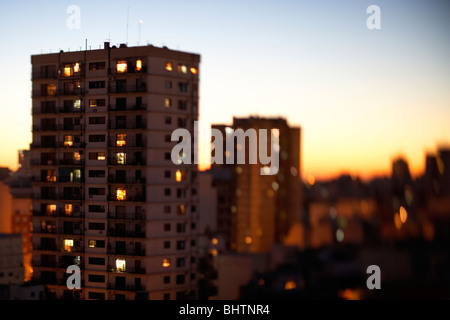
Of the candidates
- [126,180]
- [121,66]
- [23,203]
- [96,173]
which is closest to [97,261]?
[126,180]

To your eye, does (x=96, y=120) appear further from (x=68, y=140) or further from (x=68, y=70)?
(x=68, y=70)

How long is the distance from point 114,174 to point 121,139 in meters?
2.03

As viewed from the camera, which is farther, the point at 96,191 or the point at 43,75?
the point at 43,75

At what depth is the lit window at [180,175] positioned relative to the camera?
1503 inches

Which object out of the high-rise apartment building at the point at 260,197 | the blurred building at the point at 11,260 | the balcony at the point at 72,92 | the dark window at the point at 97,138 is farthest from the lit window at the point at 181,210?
the high-rise apartment building at the point at 260,197

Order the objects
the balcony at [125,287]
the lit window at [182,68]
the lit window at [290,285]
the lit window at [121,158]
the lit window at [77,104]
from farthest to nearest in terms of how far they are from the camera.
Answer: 1. the lit window at [290,285]
2. the lit window at [182,68]
3. the lit window at [77,104]
4. the lit window at [121,158]
5. the balcony at [125,287]

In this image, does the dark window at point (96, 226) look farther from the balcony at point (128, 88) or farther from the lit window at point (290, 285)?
the lit window at point (290, 285)

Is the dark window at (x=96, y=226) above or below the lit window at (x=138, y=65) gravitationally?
below

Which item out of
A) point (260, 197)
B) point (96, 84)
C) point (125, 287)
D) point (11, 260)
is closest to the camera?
point (125, 287)

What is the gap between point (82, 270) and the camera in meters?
36.6

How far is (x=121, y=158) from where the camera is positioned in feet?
121

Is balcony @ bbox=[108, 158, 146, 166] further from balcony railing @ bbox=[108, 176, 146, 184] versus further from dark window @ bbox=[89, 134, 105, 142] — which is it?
dark window @ bbox=[89, 134, 105, 142]

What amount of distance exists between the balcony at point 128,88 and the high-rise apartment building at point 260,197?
30.6 meters
